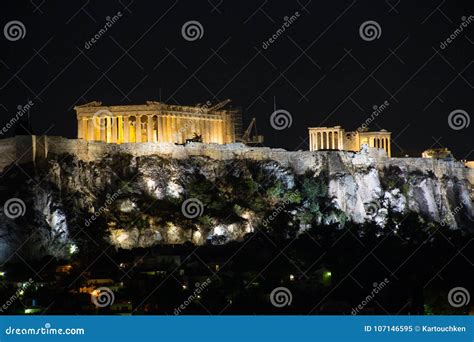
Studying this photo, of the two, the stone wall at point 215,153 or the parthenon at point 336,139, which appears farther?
the parthenon at point 336,139

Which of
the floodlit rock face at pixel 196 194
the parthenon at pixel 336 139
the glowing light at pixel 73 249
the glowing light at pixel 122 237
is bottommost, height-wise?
the glowing light at pixel 73 249

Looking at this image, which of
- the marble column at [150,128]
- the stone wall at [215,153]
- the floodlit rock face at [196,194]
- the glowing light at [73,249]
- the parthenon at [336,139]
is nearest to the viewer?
the glowing light at [73,249]

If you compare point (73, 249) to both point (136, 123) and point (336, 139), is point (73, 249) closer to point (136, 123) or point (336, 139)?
point (136, 123)

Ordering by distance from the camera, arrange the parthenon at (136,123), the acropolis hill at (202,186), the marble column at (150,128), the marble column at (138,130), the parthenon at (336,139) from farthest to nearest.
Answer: the parthenon at (336,139)
the marble column at (150,128)
the marble column at (138,130)
the parthenon at (136,123)
the acropolis hill at (202,186)

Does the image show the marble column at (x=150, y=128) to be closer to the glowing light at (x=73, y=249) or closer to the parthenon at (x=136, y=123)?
the parthenon at (x=136, y=123)

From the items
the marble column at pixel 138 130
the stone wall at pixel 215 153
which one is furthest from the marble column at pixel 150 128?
the stone wall at pixel 215 153

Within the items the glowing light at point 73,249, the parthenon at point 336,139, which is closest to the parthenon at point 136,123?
the parthenon at point 336,139

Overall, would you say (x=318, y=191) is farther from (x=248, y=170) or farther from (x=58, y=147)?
(x=58, y=147)

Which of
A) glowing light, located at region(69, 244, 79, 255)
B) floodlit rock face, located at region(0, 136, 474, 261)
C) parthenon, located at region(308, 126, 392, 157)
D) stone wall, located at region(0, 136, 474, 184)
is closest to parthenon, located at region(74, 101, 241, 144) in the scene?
stone wall, located at region(0, 136, 474, 184)

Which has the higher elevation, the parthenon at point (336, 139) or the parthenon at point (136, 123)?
the parthenon at point (336, 139)
